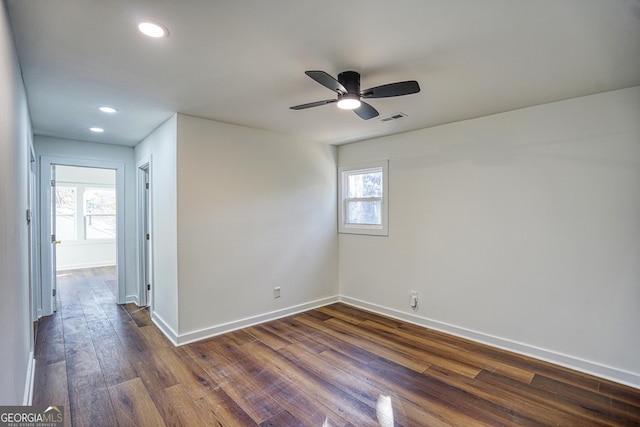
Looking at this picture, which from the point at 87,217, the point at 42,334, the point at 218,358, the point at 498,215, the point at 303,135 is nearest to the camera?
the point at 218,358

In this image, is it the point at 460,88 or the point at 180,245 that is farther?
the point at 180,245

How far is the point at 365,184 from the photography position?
180 inches

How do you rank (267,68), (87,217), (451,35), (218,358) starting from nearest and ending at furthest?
(451,35) < (267,68) < (218,358) < (87,217)

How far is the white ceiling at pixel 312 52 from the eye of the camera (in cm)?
157

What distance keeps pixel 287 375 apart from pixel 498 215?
8.47 feet

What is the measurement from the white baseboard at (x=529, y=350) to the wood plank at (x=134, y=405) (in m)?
2.87

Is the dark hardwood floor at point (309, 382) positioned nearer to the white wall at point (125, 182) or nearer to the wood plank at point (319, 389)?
the wood plank at point (319, 389)

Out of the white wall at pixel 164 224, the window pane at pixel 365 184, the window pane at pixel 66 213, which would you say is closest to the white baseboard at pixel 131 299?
the white wall at pixel 164 224

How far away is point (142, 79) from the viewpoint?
2404mm

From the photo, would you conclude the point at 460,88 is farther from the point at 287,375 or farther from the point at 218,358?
the point at 218,358

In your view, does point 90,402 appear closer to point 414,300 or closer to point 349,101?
point 349,101

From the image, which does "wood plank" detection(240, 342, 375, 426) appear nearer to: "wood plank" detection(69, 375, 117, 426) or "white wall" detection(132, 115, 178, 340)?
"white wall" detection(132, 115, 178, 340)

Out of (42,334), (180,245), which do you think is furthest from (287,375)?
(42,334)

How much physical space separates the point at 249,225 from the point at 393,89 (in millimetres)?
2392
